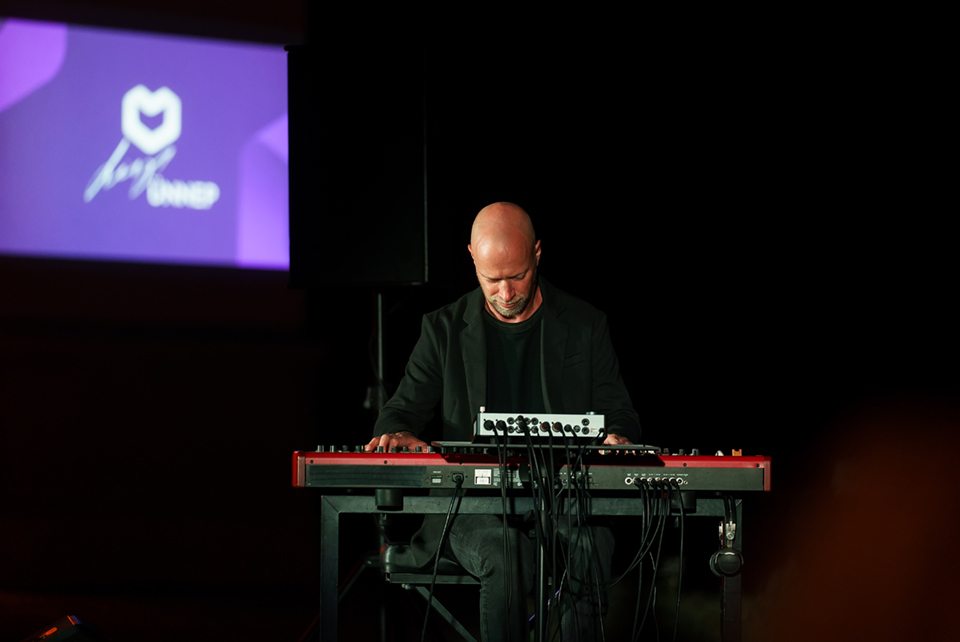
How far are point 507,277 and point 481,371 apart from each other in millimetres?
264

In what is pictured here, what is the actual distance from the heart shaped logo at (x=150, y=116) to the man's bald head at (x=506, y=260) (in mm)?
1869

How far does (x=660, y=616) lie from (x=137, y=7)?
11.0 ft

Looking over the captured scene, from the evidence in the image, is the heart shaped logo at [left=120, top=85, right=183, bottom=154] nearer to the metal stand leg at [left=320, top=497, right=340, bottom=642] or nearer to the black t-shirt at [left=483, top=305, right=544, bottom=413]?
the black t-shirt at [left=483, top=305, right=544, bottom=413]

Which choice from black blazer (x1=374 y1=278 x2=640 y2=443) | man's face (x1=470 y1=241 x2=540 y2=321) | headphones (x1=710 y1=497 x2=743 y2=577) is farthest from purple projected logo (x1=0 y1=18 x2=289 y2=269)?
headphones (x1=710 y1=497 x2=743 y2=577)

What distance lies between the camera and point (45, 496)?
3840mm

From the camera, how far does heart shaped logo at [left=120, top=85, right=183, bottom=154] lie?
360cm

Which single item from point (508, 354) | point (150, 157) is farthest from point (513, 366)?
point (150, 157)

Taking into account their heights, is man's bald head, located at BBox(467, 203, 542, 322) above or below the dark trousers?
above

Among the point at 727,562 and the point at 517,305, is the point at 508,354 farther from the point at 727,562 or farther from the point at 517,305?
the point at 727,562

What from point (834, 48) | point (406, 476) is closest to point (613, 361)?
point (406, 476)

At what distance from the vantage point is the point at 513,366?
7.82 feet

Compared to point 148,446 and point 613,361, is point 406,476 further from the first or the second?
point 148,446

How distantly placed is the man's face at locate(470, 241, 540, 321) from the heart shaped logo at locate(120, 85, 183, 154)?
6.24ft

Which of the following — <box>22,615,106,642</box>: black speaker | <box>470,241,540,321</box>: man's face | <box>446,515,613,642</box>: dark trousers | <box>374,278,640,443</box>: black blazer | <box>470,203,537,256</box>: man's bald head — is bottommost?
<box>22,615,106,642</box>: black speaker
